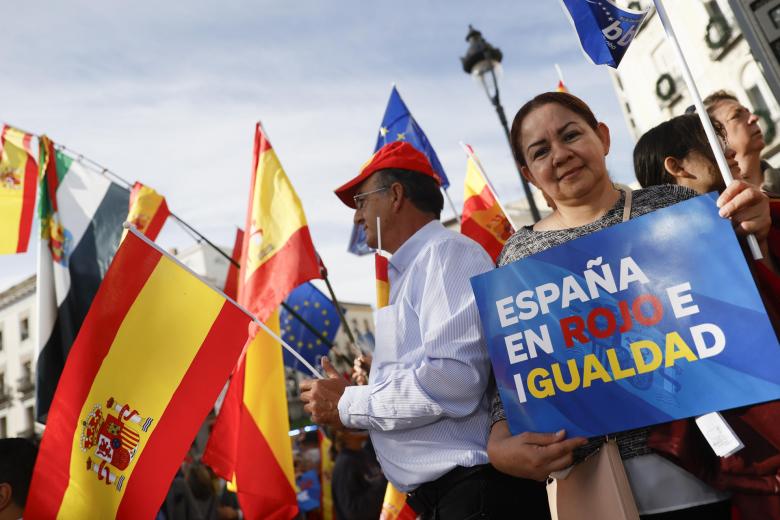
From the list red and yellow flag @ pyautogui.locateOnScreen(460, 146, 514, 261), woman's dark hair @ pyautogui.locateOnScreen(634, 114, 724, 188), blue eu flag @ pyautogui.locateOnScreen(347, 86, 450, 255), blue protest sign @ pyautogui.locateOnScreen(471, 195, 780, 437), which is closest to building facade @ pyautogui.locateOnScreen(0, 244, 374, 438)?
blue eu flag @ pyautogui.locateOnScreen(347, 86, 450, 255)

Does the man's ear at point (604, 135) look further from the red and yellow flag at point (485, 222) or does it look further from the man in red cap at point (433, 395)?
the red and yellow flag at point (485, 222)

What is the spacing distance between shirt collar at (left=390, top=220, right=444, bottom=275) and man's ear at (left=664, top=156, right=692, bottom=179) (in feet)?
2.76

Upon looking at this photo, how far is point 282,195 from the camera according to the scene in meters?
4.40

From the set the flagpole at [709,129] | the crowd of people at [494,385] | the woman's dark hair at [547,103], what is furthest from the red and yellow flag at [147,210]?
the flagpole at [709,129]

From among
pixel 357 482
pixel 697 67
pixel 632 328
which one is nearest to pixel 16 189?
pixel 357 482

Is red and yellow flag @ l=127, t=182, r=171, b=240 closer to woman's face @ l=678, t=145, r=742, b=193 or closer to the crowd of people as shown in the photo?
the crowd of people

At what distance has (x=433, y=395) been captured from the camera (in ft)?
6.38

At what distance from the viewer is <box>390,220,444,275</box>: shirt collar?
2467 mm

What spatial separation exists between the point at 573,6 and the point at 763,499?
57.1 inches

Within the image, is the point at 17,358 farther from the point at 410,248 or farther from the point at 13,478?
the point at 410,248

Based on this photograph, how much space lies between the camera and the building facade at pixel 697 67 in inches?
620

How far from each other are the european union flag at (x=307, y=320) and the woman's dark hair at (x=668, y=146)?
6.61m

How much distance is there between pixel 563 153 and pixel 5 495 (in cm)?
324

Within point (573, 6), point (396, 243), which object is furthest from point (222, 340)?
point (573, 6)
